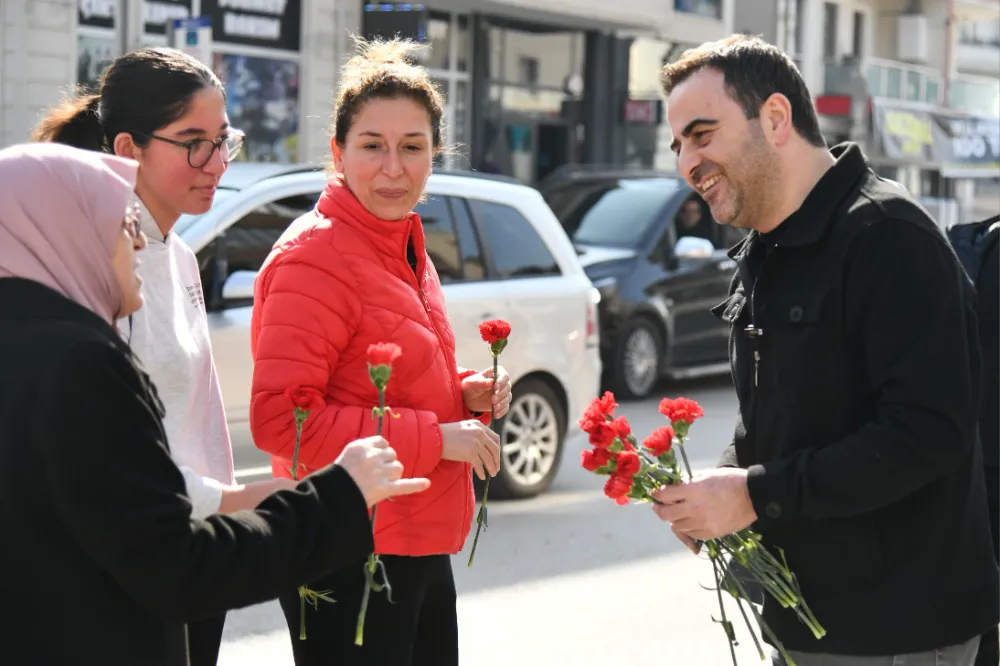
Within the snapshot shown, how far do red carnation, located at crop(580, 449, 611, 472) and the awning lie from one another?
119 ft

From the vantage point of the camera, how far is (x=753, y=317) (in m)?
2.72

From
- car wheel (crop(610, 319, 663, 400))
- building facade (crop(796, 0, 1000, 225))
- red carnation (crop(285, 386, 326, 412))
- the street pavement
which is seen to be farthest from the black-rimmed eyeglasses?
building facade (crop(796, 0, 1000, 225))

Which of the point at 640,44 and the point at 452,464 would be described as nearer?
the point at 452,464

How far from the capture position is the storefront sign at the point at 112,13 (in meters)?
17.7

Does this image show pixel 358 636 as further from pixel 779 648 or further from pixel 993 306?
pixel 993 306

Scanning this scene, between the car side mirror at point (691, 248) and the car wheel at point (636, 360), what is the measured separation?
0.68m

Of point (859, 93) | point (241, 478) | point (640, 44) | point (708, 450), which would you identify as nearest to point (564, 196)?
point (708, 450)

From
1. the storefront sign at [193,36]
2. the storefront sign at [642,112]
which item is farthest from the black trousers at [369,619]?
the storefront sign at [642,112]

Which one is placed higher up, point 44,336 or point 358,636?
point 44,336

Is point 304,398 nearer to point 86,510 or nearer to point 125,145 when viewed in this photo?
point 125,145

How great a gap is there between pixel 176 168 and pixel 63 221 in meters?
1.02

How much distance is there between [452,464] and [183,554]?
44.8 inches

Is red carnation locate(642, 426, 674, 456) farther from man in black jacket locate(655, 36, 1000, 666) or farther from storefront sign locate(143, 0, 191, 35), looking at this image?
storefront sign locate(143, 0, 191, 35)

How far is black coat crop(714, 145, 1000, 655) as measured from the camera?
2.44 m
